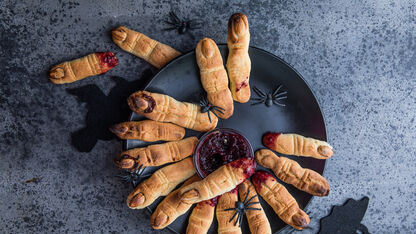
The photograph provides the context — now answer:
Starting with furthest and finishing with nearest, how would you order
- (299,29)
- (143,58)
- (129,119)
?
1. (299,29)
2. (143,58)
3. (129,119)

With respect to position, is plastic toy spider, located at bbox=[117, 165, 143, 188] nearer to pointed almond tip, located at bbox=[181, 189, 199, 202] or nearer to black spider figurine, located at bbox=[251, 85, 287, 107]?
pointed almond tip, located at bbox=[181, 189, 199, 202]

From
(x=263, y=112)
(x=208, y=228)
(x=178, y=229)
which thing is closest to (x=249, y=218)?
(x=208, y=228)

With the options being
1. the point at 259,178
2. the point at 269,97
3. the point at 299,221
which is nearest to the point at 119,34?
the point at 269,97

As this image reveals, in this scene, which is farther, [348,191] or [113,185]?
[348,191]

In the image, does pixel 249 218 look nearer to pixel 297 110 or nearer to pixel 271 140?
pixel 271 140

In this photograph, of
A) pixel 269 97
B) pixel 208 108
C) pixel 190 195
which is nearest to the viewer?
pixel 190 195

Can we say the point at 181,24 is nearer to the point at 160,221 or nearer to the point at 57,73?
the point at 57,73
